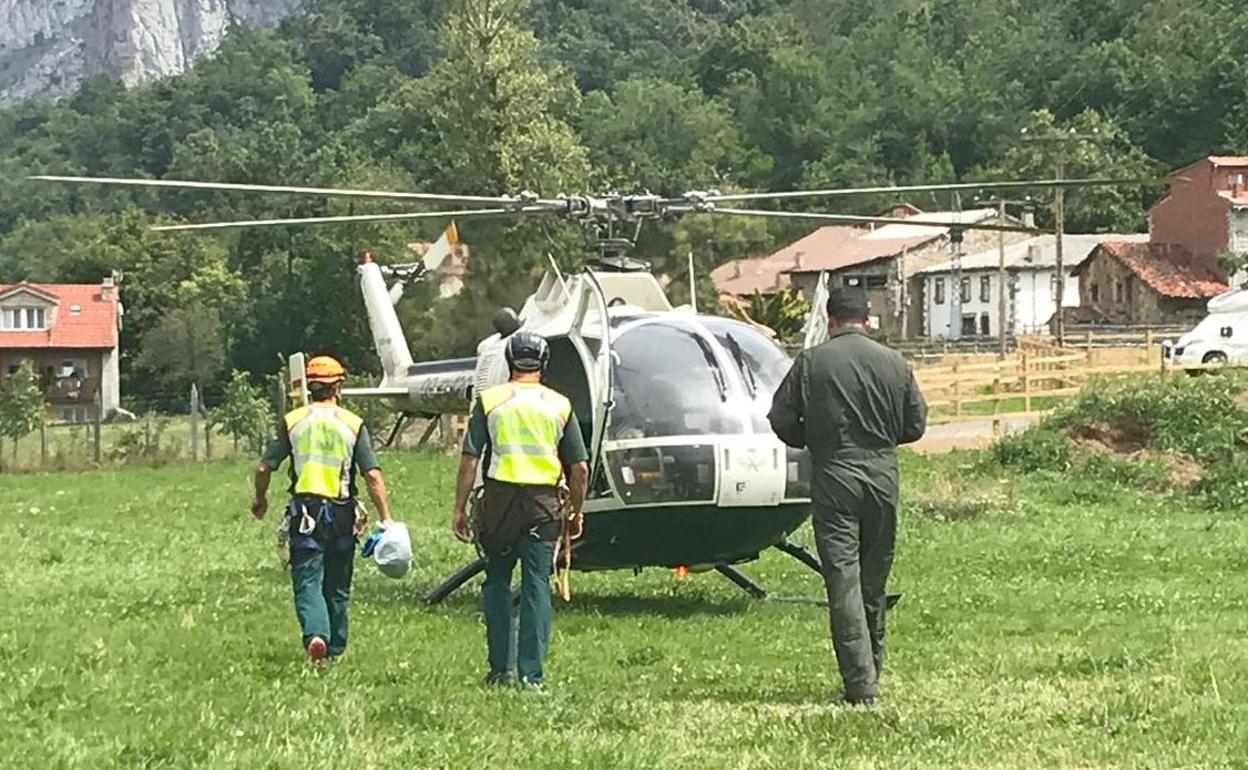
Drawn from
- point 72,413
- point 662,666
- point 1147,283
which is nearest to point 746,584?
point 662,666

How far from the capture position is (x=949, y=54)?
465 ft

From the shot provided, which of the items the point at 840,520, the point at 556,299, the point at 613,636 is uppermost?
the point at 556,299

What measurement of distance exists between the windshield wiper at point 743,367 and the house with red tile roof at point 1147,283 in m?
68.8

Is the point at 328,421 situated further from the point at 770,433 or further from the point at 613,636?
the point at 770,433

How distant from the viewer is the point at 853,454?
902 cm

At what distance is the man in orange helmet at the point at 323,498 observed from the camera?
A: 10352 mm

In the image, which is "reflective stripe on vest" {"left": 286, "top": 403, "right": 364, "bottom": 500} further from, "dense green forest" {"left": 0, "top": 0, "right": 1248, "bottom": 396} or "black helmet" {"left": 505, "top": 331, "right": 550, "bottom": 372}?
"dense green forest" {"left": 0, "top": 0, "right": 1248, "bottom": 396}

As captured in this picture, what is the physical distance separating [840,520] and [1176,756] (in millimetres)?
2286

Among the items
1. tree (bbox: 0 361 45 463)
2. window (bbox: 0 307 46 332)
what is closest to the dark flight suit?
tree (bbox: 0 361 45 463)

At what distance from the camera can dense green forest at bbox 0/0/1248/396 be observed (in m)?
57.7

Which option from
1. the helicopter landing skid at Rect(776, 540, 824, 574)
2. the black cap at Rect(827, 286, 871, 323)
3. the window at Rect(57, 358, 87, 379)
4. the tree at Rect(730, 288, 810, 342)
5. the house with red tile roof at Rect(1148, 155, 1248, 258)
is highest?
the house with red tile roof at Rect(1148, 155, 1248, 258)

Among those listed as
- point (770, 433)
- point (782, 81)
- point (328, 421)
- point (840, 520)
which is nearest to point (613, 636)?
point (770, 433)

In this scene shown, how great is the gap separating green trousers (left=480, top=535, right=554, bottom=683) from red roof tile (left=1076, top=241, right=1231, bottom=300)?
7222 centimetres

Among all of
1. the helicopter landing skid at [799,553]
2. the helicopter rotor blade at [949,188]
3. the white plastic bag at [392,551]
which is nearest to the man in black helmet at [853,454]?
the white plastic bag at [392,551]
